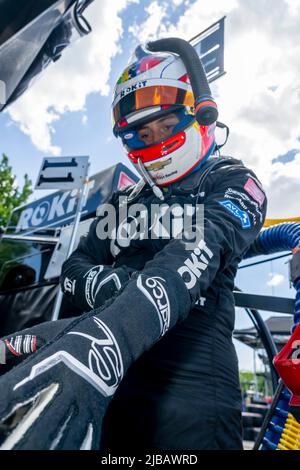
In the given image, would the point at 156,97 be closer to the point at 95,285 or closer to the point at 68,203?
the point at 95,285

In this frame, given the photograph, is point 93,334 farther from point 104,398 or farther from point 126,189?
point 126,189

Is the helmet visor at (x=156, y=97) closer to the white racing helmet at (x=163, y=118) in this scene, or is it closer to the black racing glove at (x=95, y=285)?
the white racing helmet at (x=163, y=118)

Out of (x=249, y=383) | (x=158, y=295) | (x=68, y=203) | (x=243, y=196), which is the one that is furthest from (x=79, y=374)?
(x=249, y=383)

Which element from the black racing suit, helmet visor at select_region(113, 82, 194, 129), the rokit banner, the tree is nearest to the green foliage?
the rokit banner

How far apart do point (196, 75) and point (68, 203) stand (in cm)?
330

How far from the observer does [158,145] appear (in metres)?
1.31

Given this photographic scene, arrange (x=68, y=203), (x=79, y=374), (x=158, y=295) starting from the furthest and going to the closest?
(x=68, y=203) < (x=158, y=295) < (x=79, y=374)

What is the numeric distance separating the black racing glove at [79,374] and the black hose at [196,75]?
2.64 ft

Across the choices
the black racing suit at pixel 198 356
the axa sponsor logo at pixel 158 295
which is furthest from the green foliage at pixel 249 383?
the axa sponsor logo at pixel 158 295

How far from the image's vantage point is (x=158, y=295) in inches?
23.4

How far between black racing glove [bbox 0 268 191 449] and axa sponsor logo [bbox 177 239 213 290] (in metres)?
0.09

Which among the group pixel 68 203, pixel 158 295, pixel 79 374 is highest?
pixel 68 203

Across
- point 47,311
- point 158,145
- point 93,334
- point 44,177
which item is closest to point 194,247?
point 93,334

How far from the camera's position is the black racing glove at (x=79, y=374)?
1.24 feet
